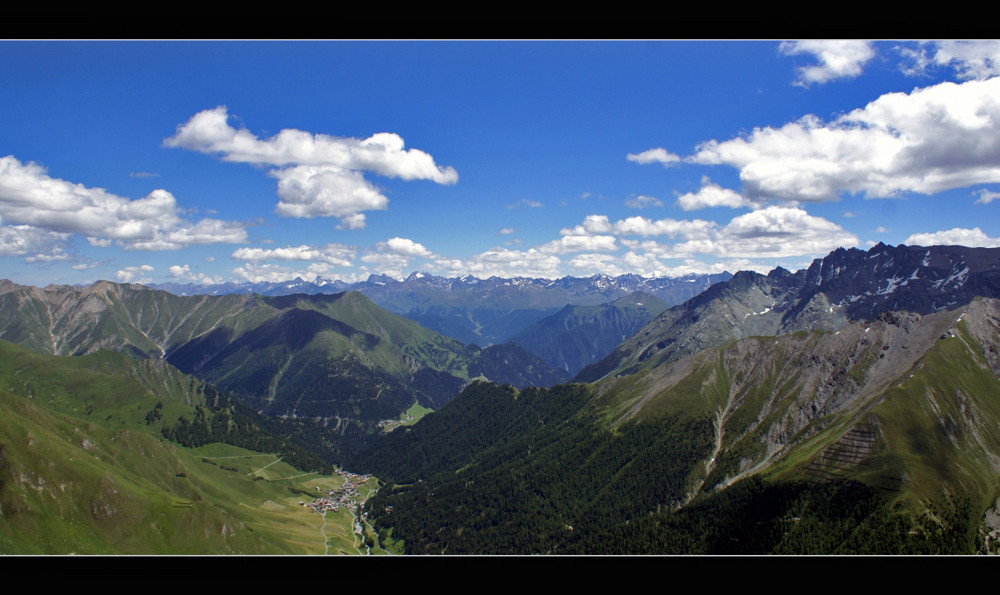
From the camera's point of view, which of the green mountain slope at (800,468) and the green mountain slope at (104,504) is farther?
the green mountain slope at (104,504)

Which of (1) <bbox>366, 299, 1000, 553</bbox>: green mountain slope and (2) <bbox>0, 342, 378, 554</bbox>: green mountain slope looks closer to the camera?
(1) <bbox>366, 299, 1000, 553</bbox>: green mountain slope

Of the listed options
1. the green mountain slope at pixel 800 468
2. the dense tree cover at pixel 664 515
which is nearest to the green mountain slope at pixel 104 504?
the dense tree cover at pixel 664 515

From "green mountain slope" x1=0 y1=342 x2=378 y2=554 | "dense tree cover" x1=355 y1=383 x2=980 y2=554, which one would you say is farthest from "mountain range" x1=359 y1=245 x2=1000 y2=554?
"green mountain slope" x1=0 y1=342 x2=378 y2=554

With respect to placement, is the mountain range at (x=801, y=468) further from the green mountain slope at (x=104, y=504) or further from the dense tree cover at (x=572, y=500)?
the green mountain slope at (x=104, y=504)

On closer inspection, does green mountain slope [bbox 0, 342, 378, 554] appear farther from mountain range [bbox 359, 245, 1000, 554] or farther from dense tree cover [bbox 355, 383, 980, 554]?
mountain range [bbox 359, 245, 1000, 554]

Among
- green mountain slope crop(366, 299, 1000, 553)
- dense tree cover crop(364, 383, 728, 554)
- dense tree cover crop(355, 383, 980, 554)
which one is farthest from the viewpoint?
dense tree cover crop(364, 383, 728, 554)

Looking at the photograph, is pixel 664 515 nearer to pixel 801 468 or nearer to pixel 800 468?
pixel 800 468

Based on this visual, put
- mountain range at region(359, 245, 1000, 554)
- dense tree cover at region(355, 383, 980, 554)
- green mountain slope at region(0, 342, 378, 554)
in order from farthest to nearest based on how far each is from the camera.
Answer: green mountain slope at region(0, 342, 378, 554), mountain range at region(359, 245, 1000, 554), dense tree cover at region(355, 383, 980, 554)

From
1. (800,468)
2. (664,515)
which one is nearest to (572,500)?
(664,515)
